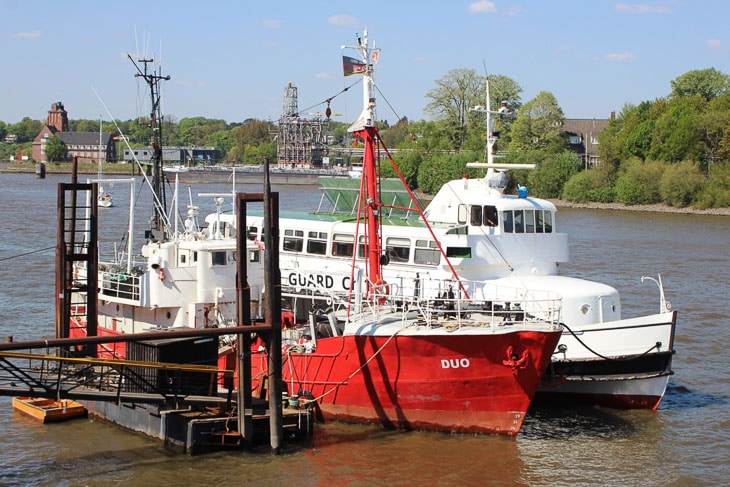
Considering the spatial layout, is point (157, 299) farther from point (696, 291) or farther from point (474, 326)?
point (696, 291)

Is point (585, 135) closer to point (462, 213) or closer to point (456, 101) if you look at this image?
point (456, 101)

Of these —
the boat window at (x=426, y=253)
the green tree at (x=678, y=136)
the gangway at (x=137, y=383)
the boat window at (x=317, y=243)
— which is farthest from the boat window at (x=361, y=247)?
the green tree at (x=678, y=136)

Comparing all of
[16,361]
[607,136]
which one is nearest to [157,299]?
[16,361]

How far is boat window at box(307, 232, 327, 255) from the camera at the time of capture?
29641 mm

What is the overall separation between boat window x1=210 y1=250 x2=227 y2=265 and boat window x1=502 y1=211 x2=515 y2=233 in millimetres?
8046

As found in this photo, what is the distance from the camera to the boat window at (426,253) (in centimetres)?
2756

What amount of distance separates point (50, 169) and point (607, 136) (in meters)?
110

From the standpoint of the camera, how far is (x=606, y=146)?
101500 millimetres

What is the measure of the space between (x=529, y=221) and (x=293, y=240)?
24.1ft

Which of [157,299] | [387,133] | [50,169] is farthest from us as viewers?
[387,133]

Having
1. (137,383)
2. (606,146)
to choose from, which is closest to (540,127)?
(606,146)

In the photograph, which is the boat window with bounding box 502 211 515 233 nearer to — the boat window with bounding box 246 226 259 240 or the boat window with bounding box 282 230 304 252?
the boat window with bounding box 282 230 304 252

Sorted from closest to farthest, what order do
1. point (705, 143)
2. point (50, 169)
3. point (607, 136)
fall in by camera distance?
point (705, 143) → point (607, 136) → point (50, 169)

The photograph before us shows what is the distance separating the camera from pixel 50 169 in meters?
178
